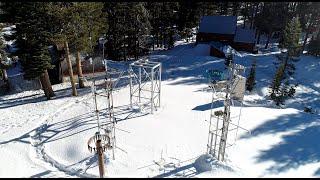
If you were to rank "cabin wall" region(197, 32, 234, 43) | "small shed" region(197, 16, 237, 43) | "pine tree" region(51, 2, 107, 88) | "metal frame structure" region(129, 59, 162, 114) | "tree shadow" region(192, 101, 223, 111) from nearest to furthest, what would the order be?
"metal frame structure" region(129, 59, 162, 114)
"pine tree" region(51, 2, 107, 88)
"tree shadow" region(192, 101, 223, 111)
"small shed" region(197, 16, 237, 43)
"cabin wall" region(197, 32, 234, 43)

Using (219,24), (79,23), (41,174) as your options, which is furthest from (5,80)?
(219,24)

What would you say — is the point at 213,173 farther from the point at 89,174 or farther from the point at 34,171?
the point at 34,171

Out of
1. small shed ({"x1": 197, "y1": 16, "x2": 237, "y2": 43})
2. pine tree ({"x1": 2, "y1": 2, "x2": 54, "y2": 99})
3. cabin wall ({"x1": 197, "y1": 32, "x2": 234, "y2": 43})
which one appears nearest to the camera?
pine tree ({"x1": 2, "y1": 2, "x2": 54, "y2": 99})

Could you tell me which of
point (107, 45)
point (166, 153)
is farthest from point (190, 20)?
point (166, 153)

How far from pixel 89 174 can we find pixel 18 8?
545 inches

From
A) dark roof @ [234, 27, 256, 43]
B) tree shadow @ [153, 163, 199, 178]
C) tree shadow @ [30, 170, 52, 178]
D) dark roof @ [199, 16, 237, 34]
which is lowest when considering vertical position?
tree shadow @ [30, 170, 52, 178]

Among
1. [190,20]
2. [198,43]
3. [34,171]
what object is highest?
[190,20]

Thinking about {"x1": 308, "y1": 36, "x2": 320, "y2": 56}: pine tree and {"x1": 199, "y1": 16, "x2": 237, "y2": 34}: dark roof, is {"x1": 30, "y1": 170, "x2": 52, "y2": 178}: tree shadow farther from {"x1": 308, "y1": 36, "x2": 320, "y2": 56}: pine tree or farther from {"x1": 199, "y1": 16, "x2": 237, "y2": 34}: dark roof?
{"x1": 308, "y1": 36, "x2": 320, "y2": 56}: pine tree

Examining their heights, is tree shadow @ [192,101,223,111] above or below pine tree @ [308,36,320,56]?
below

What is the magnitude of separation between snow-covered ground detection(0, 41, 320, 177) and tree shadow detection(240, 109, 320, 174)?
0.06 metres

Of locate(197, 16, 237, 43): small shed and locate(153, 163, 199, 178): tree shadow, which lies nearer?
locate(153, 163, 199, 178): tree shadow

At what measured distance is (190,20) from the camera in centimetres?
5447

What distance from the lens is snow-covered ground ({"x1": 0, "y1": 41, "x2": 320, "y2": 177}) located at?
19234mm

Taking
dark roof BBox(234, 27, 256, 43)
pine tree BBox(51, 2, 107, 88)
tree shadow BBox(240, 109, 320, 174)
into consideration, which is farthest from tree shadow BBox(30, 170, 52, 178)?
dark roof BBox(234, 27, 256, 43)
